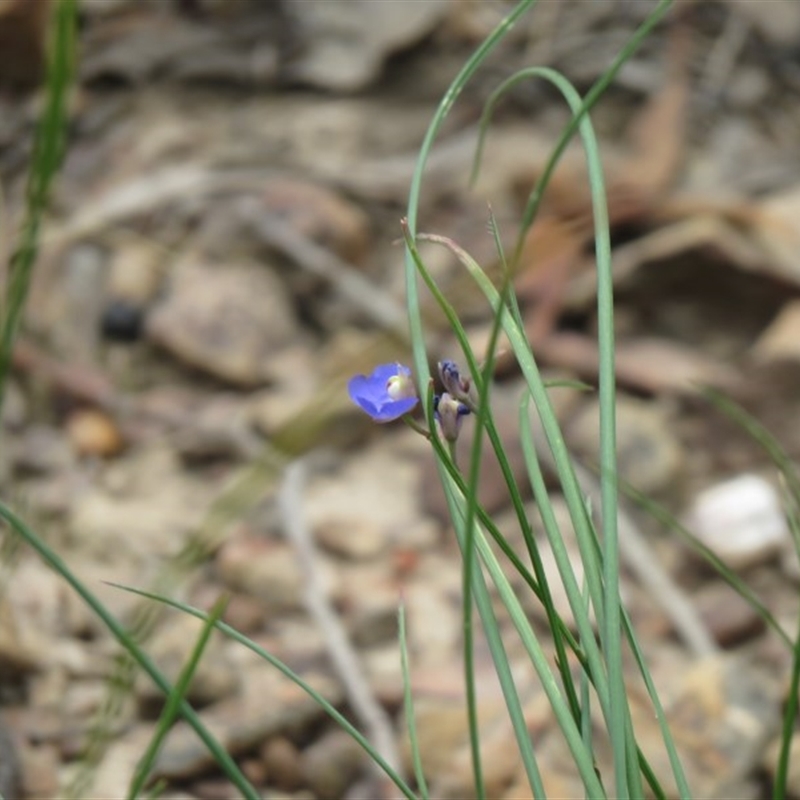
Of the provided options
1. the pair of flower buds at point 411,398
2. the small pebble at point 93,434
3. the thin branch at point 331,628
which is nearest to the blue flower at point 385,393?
the pair of flower buds at point 411,398

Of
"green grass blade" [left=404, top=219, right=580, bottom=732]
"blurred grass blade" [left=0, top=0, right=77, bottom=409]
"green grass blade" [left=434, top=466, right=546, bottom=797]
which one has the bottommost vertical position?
"green grass blade" [left=434, top=466, right=546, bottom=797]

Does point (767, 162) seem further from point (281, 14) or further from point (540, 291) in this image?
point (281, 14)

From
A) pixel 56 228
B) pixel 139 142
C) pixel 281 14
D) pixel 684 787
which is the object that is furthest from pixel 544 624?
pixel 281 14

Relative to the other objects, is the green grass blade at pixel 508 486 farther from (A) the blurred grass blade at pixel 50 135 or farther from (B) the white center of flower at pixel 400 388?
(A) the blurred grass blade at pixel 50 135

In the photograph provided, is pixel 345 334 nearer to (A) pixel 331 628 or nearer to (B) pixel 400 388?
(A) pixel 331 628

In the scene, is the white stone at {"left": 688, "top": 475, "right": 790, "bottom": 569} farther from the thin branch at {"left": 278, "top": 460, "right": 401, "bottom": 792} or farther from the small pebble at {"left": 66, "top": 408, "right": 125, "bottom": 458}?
the small pebble at {"left": 66, "top": 408, "right": 125, "bottom": 458}

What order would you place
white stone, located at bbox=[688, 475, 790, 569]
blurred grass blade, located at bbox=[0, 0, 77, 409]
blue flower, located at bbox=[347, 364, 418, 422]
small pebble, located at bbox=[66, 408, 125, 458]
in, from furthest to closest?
small pebble, located at bbox=[66, 408, 125, 458]
white stone, located at bbox=[688, 475, 790, 569]
blue flower, located at bbox=[347, 364, 418, 422]
blurred grass blade, located at bbox=[0, 0, 77, 409]

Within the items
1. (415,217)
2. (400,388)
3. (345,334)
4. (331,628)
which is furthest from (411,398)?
(345,334)

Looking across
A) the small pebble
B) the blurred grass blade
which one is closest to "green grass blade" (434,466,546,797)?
the blurred grass blade
